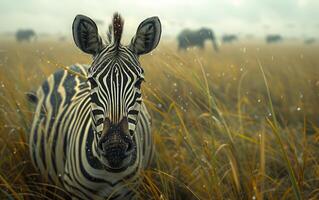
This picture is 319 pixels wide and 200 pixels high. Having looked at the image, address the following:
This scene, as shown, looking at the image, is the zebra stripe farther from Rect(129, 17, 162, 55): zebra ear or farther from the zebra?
Rect(129, 17, 162, 55): zebra ear

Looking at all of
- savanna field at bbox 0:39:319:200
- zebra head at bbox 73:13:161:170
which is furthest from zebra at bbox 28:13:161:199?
savanna field at bbox 0:39:319:200

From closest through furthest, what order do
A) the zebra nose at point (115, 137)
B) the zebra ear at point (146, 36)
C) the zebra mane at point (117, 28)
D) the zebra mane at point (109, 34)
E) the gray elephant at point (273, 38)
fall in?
the zebra nose at point (115, 137) < the zebra mane at point (117, 28) < the zebra ear at point (146, 36) < the zebra mane at point (109, 34) < the gray elephant at point (273, 38)

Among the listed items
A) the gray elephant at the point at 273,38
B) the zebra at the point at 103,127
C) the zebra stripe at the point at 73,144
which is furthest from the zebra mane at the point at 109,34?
the gray elephant at the point at 273,38

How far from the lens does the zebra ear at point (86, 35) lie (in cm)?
209

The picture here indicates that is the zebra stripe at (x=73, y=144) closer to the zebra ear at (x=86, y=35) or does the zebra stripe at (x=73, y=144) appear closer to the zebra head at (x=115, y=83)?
the zebra head at (x=115, y=83)

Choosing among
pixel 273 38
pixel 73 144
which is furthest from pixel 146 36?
pixel 273 38

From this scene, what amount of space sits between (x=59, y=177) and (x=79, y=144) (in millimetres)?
544

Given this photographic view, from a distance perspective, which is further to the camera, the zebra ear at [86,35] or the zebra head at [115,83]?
the zebra ear at [86,35]

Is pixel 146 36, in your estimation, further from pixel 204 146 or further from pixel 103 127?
pixel 204 146

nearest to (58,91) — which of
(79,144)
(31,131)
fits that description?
(31,131)

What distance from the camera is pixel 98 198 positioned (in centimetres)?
232

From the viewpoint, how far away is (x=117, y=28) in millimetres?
2020

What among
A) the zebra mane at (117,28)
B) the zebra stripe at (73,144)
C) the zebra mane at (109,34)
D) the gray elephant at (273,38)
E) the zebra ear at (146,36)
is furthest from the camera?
the gray elephant at (273,38)

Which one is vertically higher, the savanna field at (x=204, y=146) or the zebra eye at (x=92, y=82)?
the zebra eye at (x=92, y=82)
